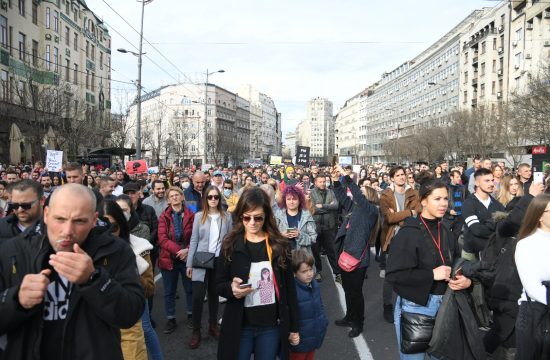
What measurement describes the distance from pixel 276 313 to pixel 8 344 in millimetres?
1869

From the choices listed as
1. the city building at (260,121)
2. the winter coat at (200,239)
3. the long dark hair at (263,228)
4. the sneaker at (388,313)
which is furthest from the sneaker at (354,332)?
the city building at (260,121)

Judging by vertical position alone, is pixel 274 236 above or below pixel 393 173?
below

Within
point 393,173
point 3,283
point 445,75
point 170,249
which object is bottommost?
point 170,249

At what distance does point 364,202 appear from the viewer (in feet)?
18.5

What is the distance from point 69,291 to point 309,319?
2.00 m

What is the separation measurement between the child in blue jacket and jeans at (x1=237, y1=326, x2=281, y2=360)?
0.66 feet

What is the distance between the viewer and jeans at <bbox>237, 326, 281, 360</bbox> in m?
3.27

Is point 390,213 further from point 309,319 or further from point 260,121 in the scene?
point 260,121

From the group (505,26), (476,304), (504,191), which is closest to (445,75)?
(505,26)

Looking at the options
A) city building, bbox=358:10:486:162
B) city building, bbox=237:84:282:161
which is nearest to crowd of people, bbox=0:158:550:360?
city building, bbox=358:10:486:162

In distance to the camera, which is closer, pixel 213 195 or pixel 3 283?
pixel 3 283

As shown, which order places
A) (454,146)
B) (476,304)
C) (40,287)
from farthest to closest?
(454,146) < (476,304) < (40,287)

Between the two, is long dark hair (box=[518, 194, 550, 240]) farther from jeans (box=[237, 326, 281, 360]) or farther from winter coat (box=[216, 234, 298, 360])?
jeans (box=[237, 326, 281, 360])

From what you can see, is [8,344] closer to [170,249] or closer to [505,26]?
[170,249]
